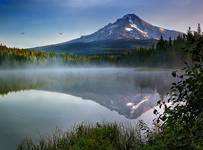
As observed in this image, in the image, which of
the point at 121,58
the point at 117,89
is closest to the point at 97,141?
the point at 117,89

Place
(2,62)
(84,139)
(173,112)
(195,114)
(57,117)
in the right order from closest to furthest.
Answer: (195,114) < (173,112) < (84,139) < (57,117) < (2,62)

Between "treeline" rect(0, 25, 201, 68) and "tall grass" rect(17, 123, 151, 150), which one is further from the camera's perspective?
"treeline" rect(0, 25, 201, 68)

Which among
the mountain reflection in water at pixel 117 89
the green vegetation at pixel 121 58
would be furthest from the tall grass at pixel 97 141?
the green vegetation at pixel 121 58

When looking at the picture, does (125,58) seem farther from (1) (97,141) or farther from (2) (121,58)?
(1) (97,141)

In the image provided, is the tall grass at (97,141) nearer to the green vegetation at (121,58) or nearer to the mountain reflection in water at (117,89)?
the mountain reflection in water at (117,89)

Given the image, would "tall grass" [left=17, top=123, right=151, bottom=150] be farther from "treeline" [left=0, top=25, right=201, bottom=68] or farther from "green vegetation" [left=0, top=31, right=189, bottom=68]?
"green vegetation" [left=0, top=31, right=189, bottom=68]

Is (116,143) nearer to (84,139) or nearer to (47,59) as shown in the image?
(84,139)

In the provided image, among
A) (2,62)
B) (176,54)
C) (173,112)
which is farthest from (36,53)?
Result: (173,112)

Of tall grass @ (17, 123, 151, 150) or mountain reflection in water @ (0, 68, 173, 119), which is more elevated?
tall grass @ (17, 123, 151, 150)

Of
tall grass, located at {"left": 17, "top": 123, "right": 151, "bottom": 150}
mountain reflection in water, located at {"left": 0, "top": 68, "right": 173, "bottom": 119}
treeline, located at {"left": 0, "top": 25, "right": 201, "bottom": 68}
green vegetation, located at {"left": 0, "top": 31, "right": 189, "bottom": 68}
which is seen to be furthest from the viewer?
green vegetation, located at {"left": 0, "top": 31, "right": 189, "bottom": 68}

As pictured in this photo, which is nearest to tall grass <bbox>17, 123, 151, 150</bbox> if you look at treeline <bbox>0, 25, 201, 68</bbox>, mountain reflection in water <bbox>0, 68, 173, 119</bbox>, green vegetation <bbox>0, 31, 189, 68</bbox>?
mountain reflection in water <bbox>0, 68, 173, 119</bbox>

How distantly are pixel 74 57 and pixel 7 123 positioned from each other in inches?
6757

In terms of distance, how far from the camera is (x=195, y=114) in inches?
150

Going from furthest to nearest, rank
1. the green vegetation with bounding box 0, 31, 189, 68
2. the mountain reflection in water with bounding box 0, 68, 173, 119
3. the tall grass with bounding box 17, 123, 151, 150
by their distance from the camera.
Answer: the green vegetation with bounding box 0, 31, 189, 68 < the mountain reflection in water with bounding box 0, 68, 173, 119 < the tall grass with bounding box 17, 123, 151, 150
